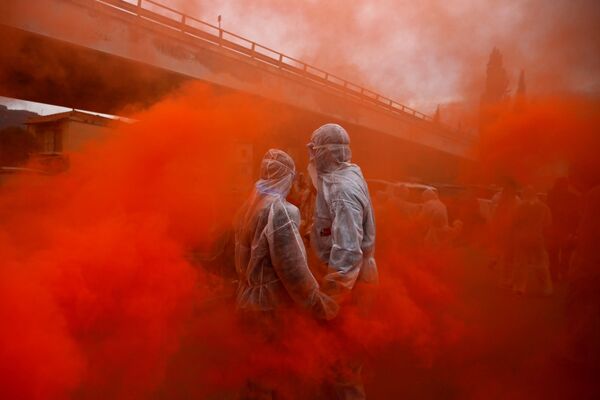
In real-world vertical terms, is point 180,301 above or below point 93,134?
below

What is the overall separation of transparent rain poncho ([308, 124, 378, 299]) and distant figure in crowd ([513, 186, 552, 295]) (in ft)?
16.0

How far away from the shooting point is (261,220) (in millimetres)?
2760

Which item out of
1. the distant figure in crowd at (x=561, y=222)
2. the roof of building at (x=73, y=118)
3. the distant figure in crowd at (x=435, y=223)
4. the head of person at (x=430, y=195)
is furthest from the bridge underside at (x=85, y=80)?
the distant figure in crowd at (x=561, y=222)

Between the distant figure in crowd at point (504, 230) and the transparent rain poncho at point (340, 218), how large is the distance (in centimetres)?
511

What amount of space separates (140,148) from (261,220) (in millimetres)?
4401

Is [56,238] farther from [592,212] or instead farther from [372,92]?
[372,92]

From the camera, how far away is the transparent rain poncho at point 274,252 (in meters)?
2.61

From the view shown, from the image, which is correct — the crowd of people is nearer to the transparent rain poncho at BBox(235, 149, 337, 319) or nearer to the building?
the transparent rain poncho at BBox(235, 149, 337, 319)

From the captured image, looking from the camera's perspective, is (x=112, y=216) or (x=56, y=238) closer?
(x=56, y=238)

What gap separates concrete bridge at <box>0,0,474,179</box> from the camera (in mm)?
6180

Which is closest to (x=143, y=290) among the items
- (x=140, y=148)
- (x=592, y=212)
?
(x=140, y=148)

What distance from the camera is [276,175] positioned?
299cm

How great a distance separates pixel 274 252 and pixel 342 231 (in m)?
0.48

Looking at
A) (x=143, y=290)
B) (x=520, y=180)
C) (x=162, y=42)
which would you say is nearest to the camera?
(x=143, y=290)
